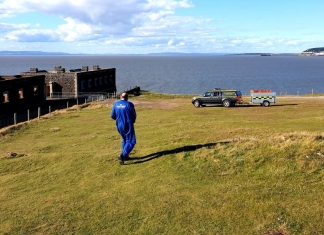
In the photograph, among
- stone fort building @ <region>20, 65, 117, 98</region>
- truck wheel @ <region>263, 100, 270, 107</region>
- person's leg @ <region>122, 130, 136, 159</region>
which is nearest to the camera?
person's leg @ <region>122, 130, 136, 159</region>

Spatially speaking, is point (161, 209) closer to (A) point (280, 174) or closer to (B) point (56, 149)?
(A) point (280, 174)

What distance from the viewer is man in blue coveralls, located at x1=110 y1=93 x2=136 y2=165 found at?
36.4 ft

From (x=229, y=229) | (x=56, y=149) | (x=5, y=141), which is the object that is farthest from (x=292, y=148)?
(x=5, y=141)

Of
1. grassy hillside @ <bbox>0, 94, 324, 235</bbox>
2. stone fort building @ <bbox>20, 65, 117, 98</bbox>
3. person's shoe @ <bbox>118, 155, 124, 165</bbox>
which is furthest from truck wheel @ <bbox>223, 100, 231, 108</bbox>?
stone fort building @ <bbox>20, 65, 117, 98</bbox>

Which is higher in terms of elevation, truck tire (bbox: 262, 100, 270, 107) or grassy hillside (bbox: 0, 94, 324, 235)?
truck tire (bbox: 262, 100, 270, 107)

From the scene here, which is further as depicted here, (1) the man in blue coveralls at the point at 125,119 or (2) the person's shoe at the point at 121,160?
(2) the person's shoe at the point at 121,160

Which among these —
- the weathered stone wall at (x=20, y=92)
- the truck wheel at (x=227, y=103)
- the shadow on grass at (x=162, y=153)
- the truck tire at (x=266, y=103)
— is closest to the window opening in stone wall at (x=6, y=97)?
the weathered stone wall at (x=20, y=92)

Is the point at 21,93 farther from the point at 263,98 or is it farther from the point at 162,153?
the point at 162,153

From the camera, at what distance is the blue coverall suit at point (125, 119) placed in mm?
11109

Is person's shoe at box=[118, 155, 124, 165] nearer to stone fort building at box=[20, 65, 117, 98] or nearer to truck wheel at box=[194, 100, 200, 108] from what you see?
truck wheel at box=[194, 100, 200, 108]

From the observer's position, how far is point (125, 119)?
36.7ft

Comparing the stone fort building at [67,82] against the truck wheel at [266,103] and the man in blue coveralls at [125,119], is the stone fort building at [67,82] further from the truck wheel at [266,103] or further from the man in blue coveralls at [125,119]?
the man in blue coveralls at [125,119]

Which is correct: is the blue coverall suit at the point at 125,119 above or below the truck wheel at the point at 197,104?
above


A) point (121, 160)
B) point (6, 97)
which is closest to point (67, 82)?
point (6, 97)
